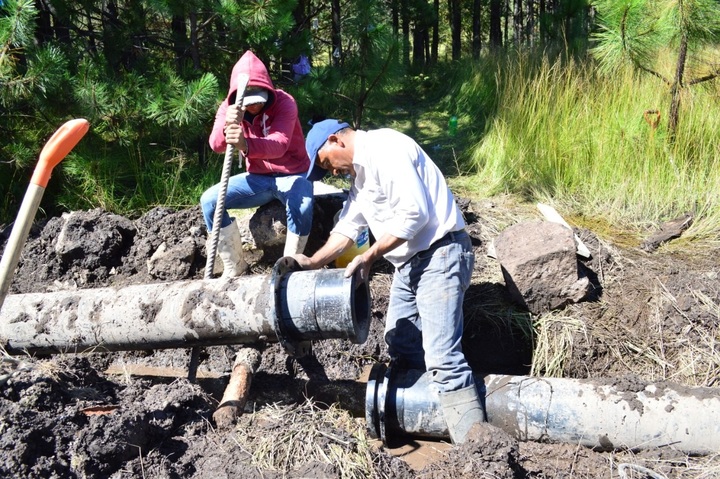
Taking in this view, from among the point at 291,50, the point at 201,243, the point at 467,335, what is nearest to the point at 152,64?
the point at 291,50

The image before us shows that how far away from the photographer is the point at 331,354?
3881 mm

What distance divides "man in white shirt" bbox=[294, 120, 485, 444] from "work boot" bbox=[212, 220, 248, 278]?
929mm

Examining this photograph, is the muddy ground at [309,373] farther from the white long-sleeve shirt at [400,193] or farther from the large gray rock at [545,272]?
the white long-sleeve shirt at [400,193]

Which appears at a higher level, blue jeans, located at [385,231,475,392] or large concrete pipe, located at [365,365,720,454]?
blue jeans, located at [385,231,475,392]

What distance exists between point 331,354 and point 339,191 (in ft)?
3.99

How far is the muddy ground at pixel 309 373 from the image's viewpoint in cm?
263

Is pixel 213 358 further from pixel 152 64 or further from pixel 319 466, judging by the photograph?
pixel 152 64

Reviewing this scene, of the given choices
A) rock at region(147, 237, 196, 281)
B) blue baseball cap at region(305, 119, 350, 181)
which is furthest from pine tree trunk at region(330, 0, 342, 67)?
blue baseball cap at region(305, 119, 350, 181)

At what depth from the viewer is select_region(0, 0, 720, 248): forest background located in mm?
4816

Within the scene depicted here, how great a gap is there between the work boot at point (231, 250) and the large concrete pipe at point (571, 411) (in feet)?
4.22

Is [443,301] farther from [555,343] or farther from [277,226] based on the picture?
[277,226]

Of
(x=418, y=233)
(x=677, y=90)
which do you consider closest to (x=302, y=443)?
(x=418, y=233)

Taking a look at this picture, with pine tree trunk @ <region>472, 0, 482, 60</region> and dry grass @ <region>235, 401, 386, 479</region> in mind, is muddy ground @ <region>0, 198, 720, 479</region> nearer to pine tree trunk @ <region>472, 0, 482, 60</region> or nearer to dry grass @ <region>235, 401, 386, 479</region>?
dry grass @ <region>235, 401, 386, 479</region>

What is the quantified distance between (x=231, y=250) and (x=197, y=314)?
1.01 meters
